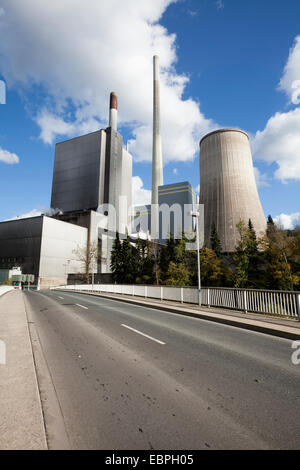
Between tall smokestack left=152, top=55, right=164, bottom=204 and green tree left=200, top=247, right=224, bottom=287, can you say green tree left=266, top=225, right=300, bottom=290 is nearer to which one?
green tree left=200, top=247, right=224, bottom=287

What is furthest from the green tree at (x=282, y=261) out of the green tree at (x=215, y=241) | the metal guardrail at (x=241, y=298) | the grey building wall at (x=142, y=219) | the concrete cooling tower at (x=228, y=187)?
the grey building wall at (x=142, y=219)

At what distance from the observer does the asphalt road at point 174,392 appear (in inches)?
106

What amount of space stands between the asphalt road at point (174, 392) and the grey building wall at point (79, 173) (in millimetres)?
85113

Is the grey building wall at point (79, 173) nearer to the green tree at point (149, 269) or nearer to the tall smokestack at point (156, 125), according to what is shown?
the tall smokestack at point (156, 125)

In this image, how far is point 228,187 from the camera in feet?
159

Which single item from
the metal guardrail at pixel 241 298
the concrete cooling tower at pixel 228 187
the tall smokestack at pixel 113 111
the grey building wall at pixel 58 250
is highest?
the tall smokestack at pixel 113 111

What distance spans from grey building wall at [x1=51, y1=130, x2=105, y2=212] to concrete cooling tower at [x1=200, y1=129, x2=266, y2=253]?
155ft

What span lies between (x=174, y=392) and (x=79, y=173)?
323ft

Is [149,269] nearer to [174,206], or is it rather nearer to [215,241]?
[215,241]

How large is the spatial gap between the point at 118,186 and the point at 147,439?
95.6 m

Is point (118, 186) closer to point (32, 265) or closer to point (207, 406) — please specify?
point (32, 265)

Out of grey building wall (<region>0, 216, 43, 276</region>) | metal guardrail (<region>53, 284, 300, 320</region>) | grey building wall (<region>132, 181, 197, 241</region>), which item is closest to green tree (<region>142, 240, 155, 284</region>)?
metal guardrail (<region>53, 284, 300, 320</region>)

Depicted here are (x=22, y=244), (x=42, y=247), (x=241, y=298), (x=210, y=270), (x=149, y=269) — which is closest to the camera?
(x=241, y=298)

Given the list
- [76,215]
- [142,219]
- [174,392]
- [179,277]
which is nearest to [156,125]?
[76,215]
